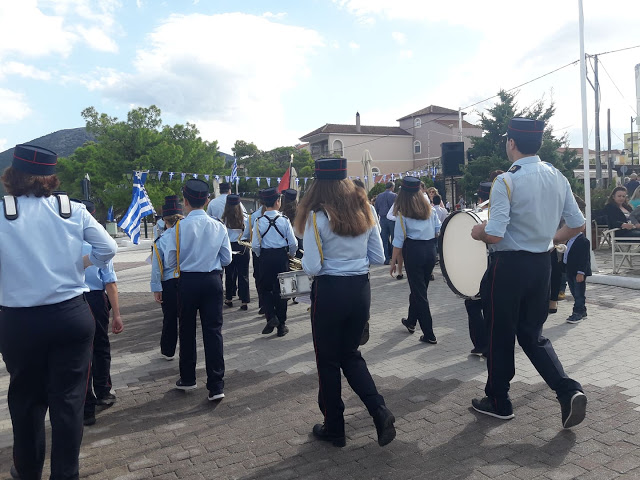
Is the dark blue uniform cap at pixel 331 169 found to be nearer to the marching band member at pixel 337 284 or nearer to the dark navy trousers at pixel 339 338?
the marching band member at pixel 337 284

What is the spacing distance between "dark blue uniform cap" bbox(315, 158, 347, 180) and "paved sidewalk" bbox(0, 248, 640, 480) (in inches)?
74.2

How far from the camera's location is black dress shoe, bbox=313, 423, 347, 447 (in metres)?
3.99

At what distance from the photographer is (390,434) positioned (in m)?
3.79

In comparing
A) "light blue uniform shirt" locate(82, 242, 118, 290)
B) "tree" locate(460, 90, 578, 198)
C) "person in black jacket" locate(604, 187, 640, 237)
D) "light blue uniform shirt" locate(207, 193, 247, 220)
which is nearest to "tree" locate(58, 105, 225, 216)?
"tree" locate(460, 90, 578, 198)

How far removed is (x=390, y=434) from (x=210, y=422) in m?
1.57

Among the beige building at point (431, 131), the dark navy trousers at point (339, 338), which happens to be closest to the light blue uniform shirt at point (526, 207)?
the dark navy trousers at point (339, 338)

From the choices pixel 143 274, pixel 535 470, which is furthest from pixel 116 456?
pixel 143 274

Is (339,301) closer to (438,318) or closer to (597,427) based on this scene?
(597,427)

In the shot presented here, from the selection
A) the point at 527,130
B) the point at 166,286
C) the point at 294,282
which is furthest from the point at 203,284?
the point at 527,130

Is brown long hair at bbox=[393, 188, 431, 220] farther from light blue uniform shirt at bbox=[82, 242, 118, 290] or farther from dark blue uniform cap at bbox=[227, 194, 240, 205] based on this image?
light blue uniform shirt at bbox=[82, 242, 118, 290]

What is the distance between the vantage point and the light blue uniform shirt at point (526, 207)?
4.02 metres

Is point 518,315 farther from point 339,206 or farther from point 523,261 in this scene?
point 339,206

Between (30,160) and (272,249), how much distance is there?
4.43 m

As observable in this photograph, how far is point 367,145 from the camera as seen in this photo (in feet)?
208
